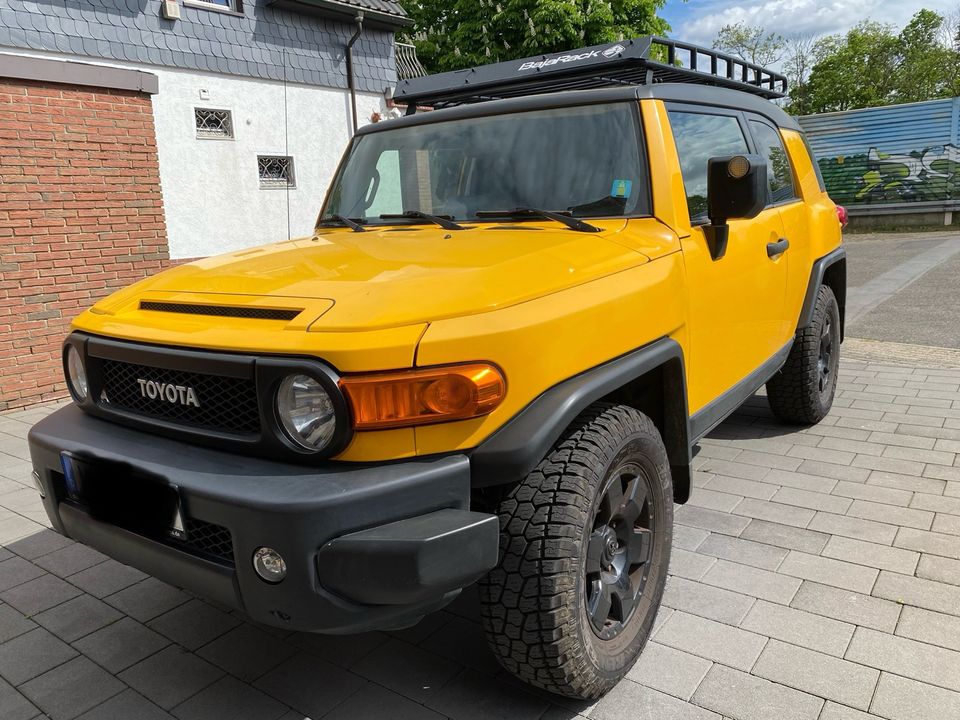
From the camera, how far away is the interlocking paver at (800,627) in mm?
2621

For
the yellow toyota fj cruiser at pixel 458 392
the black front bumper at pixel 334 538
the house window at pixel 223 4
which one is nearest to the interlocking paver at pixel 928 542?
the yellow toyota fj cruiser at pixel 458 392

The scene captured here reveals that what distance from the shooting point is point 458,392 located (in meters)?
1.91

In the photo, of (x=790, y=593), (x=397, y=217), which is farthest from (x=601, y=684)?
(x=397, y=217)

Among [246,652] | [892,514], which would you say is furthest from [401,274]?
[892,514]

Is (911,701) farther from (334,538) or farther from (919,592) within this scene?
(334,538)

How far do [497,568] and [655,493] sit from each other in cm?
77

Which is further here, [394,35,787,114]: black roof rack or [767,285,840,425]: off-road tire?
[767,285,840,425]: off-road tire

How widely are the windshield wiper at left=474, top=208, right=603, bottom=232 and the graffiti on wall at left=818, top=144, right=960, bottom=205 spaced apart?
19543mm

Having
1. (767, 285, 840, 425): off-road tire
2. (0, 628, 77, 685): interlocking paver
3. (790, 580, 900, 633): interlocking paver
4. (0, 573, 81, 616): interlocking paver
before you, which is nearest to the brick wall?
(0, 573, 81, 616): interlocking paver

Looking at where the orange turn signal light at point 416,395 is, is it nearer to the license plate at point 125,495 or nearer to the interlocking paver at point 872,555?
the license plate at point 125,495

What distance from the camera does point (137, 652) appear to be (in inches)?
110

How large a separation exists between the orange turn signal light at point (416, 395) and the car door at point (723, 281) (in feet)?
4.18

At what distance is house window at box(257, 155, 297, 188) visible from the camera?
32.7ft

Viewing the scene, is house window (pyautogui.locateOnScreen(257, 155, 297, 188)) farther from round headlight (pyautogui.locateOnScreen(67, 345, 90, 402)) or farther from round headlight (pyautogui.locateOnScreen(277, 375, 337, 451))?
round headlight (pyautogui.locateOnScreen(277, 375, 337, 451))
